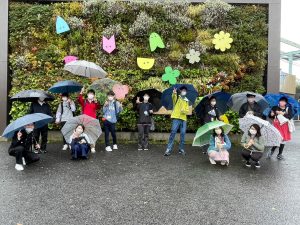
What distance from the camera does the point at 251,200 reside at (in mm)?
5410

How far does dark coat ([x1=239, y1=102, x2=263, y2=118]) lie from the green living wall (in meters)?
2.33

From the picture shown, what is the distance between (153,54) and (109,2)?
7.75 feet

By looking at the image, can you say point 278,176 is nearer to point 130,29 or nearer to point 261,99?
point 261,99

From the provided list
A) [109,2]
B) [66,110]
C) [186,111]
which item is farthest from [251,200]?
[109,2]

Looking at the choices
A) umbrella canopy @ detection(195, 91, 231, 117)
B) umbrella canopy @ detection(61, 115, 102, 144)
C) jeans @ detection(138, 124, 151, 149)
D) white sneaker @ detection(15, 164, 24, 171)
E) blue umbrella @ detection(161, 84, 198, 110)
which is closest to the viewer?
white sneaker @ detection(15, 164, 24, 171)

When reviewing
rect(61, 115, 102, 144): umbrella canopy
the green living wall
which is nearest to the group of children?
rect(61, 115, 102, 144): umbrella canopy

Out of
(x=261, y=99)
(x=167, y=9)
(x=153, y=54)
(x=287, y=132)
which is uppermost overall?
(x=167, y=9)

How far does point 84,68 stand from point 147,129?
2.51m

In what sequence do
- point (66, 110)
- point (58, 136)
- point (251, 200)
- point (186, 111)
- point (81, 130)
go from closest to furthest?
point (251, 200) → point (81, 130) → point (186, 111) → point (66, 110) → point (58, 136)

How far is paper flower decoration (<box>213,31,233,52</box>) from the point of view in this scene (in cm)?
1123

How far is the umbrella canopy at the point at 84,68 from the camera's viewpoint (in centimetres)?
905

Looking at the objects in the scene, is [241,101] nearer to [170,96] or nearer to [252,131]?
[252,131]

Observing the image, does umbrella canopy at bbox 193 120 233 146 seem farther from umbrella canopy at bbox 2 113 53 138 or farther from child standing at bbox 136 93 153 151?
umbrella canopy at bbox 2 113 53 138

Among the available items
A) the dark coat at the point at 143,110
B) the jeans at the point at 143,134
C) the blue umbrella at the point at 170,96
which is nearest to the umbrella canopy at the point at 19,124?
the dark coat at the point at 143,110
